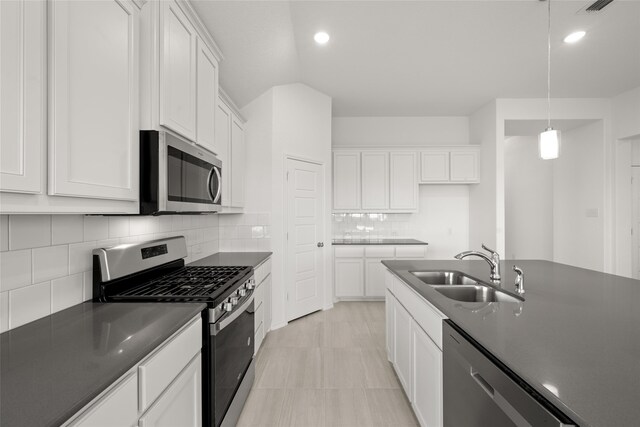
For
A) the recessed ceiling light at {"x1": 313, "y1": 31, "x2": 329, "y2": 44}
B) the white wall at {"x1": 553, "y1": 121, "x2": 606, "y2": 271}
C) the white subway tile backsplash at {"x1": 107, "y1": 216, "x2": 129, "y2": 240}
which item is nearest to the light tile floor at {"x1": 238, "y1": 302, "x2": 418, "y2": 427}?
the white subway tile backsplash at {"x1": 107, "y1": 216, "x2": 129, "y2": 240}

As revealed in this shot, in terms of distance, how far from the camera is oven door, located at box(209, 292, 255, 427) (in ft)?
4.91

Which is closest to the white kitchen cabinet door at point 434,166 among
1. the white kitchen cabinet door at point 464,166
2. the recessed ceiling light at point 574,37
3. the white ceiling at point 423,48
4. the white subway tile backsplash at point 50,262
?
the white kitchen cabinet door at point 464,166

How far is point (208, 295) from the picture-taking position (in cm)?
150

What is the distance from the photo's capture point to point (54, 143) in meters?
0.95

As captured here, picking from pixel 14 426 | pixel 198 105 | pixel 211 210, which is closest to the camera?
pixel 14 426

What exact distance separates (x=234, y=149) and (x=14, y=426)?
108 inches

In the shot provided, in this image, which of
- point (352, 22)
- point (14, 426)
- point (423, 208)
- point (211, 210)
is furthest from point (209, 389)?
point (423, 208)

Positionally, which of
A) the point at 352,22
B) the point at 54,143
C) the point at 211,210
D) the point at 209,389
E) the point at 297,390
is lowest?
the point at 297,390

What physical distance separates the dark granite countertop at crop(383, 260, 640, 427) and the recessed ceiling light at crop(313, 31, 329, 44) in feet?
7.79

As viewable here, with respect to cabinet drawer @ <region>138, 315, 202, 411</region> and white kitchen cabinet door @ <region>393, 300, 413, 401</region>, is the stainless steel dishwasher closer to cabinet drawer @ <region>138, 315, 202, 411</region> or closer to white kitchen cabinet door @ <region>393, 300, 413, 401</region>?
white kitchen cabinet door @ <region>393, 300, 413, 401</region>

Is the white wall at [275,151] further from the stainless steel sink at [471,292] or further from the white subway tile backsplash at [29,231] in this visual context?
the white subway tile backsplash at [29,231]

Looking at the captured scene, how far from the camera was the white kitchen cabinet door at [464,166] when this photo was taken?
15.6ft

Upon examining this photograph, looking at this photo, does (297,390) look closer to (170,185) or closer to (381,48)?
(170,185)

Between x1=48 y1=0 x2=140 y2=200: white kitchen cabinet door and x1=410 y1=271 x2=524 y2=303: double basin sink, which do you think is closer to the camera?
x1=48 y1=0 x2=140 y2=200: white kitchen cabinet door
